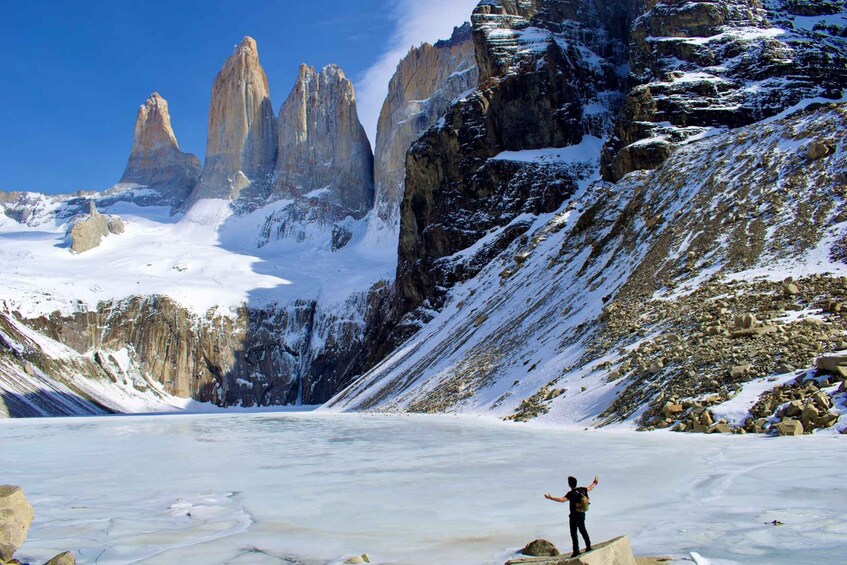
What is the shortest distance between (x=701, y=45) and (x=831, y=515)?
81455 millimetres

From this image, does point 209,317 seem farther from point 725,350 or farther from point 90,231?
point 725,350

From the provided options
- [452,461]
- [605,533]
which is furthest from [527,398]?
[605,533]

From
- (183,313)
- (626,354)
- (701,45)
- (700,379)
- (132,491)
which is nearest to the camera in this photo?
(132,491)

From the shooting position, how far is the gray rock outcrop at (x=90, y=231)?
17675 cm

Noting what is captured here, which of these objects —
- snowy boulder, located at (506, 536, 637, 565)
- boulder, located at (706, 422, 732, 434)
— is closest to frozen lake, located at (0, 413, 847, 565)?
boulder, located at (706, 422, 732, 434)

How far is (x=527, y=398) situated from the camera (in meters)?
37.2

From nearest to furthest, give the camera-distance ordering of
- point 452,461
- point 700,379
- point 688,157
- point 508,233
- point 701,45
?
point 452,461
point 700,379
point 688,157
point 701,45
point 508,233

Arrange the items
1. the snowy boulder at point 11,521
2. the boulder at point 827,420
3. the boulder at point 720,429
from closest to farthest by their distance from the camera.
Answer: the snowy boulder at point 11,521
the boulder at point 827,420
the boulder at point 720,429

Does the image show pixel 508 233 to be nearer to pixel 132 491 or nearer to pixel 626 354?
pixel 626 354

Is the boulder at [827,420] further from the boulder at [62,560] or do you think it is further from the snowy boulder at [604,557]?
the boulder at [62,560]

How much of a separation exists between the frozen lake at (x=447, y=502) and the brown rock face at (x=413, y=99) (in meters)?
134

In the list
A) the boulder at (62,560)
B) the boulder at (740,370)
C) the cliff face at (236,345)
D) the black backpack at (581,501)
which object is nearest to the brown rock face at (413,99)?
the cliff face at (236,345)

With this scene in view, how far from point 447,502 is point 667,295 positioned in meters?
27.8

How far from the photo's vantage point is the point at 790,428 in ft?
64.0
